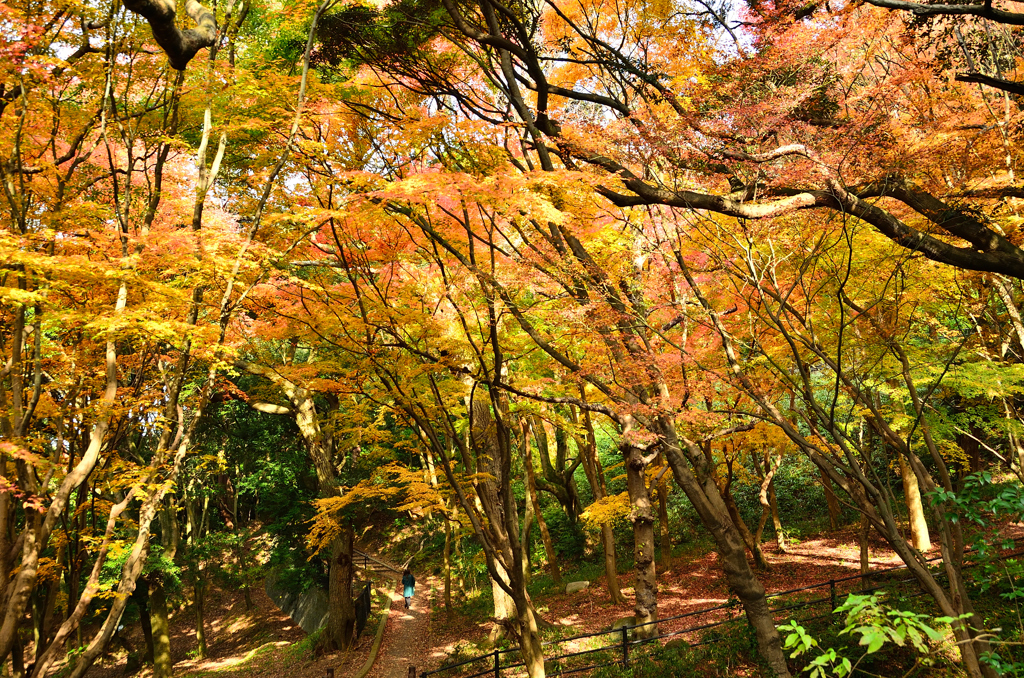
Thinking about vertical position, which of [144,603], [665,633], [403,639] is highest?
[144,603]

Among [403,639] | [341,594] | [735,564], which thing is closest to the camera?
[735,564]

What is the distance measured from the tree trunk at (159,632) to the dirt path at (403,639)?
5.30 m

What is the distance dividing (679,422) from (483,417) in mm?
4524

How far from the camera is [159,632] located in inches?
567

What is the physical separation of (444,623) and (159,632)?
7031 millimetres

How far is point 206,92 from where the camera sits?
7344mm

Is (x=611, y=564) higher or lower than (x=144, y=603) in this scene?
lower

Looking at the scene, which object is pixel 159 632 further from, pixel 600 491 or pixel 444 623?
pixel 600 491

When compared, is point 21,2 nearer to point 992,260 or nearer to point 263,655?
point 992,260

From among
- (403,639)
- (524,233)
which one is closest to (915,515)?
(524,233)

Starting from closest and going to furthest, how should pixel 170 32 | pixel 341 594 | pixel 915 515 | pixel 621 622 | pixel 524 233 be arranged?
pixel 170 32 → pixel 524 233 → pixel 621 622 → pixel 915 515 → pixel 341 594

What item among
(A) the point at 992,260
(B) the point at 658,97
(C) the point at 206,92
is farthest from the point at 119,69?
(A) the point at 992,260

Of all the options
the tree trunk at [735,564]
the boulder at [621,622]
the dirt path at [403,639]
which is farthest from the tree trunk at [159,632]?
the tree trunk at [735,564]

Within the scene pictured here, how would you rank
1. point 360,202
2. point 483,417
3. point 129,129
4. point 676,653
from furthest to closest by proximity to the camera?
point 483,417
point 676,653
point 129,129
point 360,202
